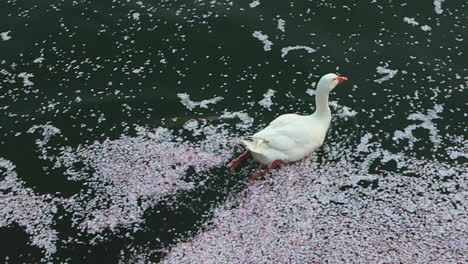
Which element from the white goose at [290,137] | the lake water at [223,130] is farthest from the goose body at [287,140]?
the lake water at [223,130]

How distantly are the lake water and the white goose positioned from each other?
0.36ft

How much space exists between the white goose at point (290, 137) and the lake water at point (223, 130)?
11cm

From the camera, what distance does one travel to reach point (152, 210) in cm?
521

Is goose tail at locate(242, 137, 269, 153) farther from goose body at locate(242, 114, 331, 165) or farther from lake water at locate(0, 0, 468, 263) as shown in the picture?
lake water at locate(0, 0, 468, 263)

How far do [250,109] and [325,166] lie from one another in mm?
1031

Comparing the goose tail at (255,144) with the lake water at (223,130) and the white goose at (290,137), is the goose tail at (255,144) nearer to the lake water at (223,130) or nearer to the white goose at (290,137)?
the white goose at (290,137)

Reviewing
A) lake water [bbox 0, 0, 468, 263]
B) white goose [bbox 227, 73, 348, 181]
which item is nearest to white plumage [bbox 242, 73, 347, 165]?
white goose [bbox 227, 73, 348, 181]

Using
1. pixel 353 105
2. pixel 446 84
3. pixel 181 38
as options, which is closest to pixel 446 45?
pixel 446 84

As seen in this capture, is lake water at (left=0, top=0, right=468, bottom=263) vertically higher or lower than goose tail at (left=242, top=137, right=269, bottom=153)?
lower

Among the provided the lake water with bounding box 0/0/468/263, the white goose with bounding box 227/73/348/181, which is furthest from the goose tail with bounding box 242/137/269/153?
the lake water with bounding box 0/0/468/263

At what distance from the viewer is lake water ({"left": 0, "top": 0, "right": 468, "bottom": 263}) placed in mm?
4953

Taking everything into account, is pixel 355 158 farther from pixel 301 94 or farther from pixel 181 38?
pixel 181 38

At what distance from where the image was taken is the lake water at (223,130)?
195 inches

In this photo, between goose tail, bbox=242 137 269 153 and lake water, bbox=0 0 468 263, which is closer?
lake water, bbox=0 0 468 263
